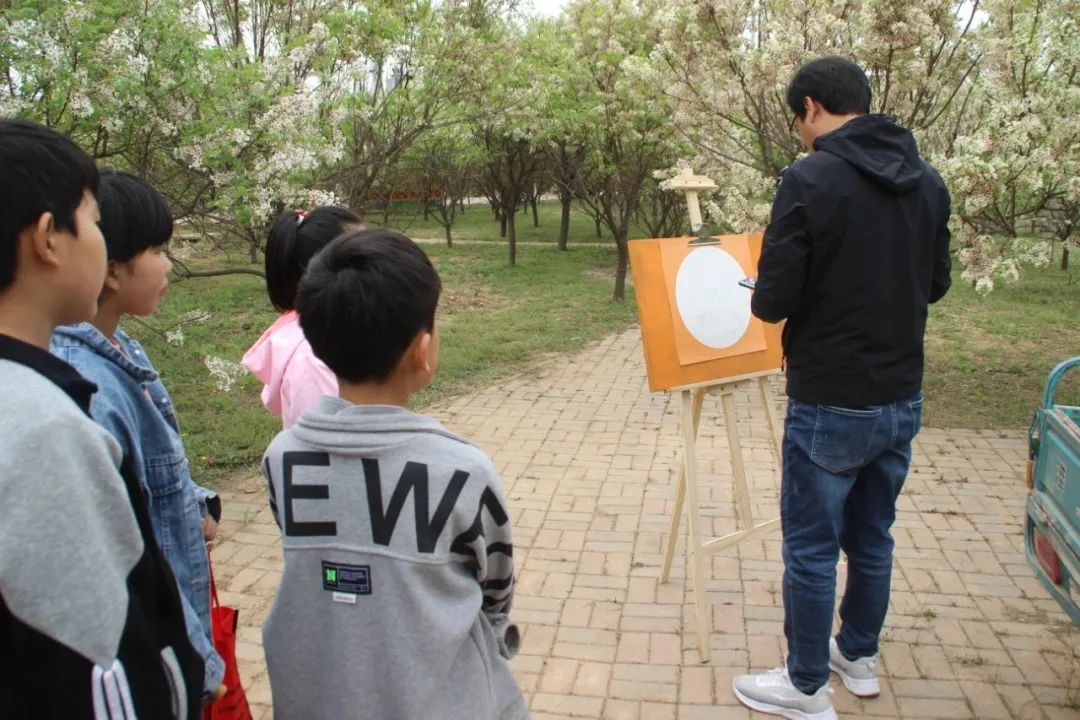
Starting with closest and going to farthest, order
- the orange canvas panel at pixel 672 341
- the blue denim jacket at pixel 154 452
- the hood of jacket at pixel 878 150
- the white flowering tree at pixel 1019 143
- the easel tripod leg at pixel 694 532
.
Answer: the blue denim jacket at pixel 154 452
the hood of jacket at pixel 878 150
the easel tripod leg at pixel 694 532
the orange canvas panel at pixel 672 341
the white flowering tree at pixel 1019 143

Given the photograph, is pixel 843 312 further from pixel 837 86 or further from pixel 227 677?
pixel 227 677

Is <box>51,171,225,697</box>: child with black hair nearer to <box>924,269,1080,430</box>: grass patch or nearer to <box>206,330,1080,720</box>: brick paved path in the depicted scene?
<box>206,330,1080,720</box>: brick paved path

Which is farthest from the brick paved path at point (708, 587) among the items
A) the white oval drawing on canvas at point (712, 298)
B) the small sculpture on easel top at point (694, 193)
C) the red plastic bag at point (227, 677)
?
the small sculpture on easel top at point (694, 193)

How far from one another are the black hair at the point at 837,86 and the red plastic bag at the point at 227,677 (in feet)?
7.29

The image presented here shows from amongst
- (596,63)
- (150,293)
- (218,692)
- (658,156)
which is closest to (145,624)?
(218,692)

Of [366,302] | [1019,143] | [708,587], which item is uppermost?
[1019,143]

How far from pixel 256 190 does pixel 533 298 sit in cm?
740

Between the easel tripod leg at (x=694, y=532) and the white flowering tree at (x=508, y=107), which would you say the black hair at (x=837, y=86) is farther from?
the white flowering tree at (x=508, y=107)

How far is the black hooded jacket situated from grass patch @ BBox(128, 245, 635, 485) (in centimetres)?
418

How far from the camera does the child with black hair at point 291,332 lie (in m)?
2.28

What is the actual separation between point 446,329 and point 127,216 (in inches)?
325

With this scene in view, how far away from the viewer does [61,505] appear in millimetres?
1094

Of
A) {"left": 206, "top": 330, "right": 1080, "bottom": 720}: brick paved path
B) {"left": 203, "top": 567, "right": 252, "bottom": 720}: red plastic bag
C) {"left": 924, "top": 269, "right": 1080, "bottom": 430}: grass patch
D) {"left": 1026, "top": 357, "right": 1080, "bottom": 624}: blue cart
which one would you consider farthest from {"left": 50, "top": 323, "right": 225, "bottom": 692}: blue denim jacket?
{"left": 924, "top": 269, "right": 1080, "bottom": 430}: grass patch

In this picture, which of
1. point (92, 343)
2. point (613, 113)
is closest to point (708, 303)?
point (92, 343)
